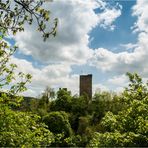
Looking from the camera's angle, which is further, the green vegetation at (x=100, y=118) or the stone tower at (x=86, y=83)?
the stone tower at (x=86, y=83)

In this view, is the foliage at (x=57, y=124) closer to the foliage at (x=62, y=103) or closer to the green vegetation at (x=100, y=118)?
the green vegetation at (x=100, y=118)

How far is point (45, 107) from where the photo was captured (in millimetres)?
60125

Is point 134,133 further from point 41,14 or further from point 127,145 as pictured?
point 41,14

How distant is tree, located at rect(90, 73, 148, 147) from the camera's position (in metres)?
14.6

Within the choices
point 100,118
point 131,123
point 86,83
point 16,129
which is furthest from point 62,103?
point 16,129

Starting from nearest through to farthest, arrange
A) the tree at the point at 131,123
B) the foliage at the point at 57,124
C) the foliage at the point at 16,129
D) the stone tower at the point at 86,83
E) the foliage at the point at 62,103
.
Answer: the foliage at the point at 16,129 → the tree at the point at 131,123 → the foliage at the point at 57,124 → the foliage at the point at 62,103 → the stone tower at the point at 86,83

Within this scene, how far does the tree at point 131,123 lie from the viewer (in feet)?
47.9

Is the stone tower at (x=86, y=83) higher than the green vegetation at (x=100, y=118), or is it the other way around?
the stone tower at (x=86, y=83)

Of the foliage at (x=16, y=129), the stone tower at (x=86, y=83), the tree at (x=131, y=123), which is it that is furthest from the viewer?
the stone tower at (x=86, y=83)

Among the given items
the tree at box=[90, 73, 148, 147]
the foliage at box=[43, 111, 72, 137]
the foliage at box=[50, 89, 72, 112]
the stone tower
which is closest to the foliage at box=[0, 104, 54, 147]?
the tree at box=[90, 73, 148, 147]

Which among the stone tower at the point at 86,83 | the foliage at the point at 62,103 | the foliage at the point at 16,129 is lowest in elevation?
the foliage at the point at 16,129

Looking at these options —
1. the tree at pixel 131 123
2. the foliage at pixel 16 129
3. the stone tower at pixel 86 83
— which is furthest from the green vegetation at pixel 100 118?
the stone tower at pixel 86 83

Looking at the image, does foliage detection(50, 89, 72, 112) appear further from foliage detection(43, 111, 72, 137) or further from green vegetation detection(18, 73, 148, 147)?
foliage detection(43, 111, 72, 137)

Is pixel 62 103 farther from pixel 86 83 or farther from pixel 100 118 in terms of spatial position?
pixel 86 83
